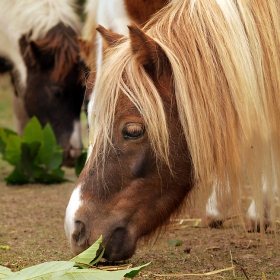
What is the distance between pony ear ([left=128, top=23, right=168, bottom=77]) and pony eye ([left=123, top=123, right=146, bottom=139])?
0.22 meters

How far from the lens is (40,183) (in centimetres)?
482

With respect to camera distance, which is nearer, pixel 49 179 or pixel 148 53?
pixel 148 53

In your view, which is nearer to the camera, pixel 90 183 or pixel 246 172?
pixel 90 183

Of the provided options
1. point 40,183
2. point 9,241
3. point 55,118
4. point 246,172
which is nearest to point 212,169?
point 246,172

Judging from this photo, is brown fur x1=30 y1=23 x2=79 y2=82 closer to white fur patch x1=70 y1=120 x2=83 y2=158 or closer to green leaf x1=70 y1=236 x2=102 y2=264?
white fur patch x1=70 y1=120 x2=83 y2=158

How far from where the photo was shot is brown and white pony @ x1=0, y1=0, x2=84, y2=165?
5.25 meters

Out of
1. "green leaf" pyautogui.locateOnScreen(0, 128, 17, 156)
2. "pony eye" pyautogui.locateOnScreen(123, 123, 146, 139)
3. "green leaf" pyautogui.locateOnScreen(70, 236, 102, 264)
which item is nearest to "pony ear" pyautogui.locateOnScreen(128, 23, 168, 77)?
"pony eye" pyautogui.locateOnScreen(123, 123, 146, 139)

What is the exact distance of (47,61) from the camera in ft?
17.6

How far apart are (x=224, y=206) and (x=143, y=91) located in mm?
620

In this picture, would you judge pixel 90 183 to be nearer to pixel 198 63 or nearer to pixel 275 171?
pixel 198 63

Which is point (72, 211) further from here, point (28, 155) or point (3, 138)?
point (3, 138)

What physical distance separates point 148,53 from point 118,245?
736 mm

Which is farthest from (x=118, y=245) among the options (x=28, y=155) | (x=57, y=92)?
(x=57, y=92)

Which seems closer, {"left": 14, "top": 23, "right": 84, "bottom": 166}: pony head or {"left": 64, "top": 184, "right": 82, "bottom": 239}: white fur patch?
{"left": 64, "top": 184, "right": 82, "bottom": 239}: white fur patch
